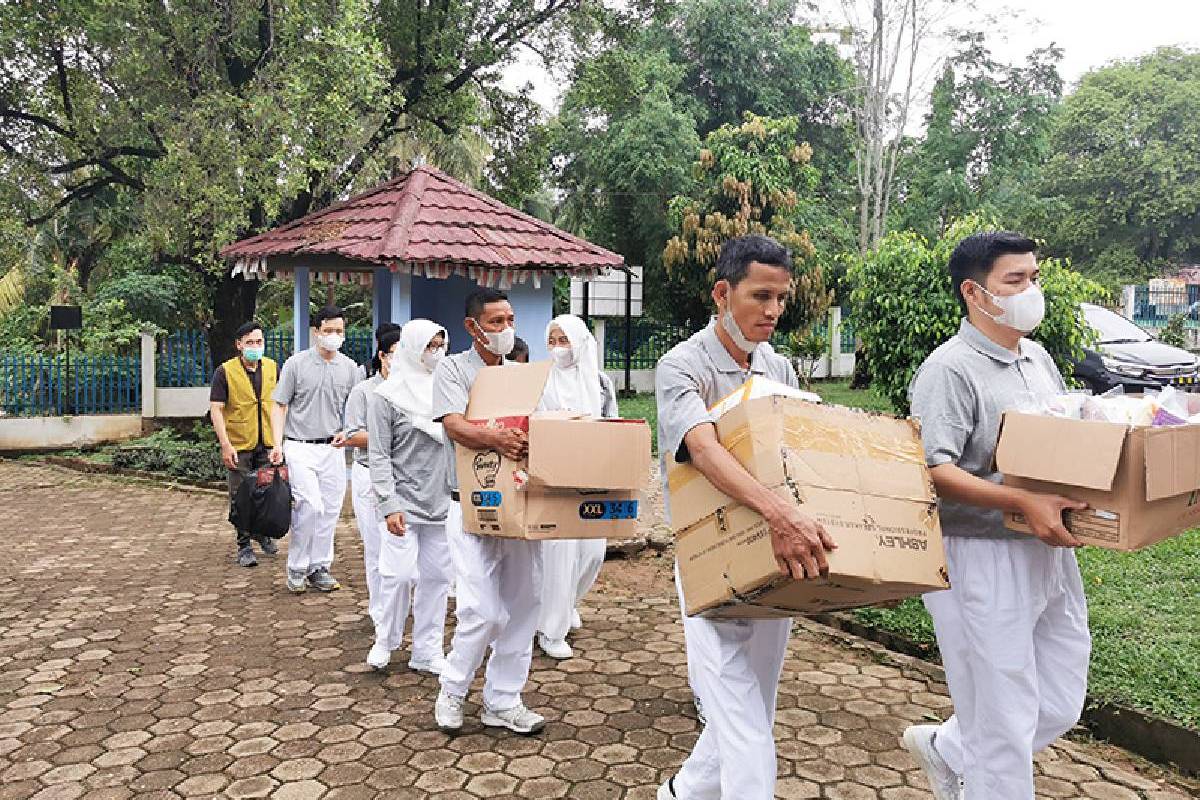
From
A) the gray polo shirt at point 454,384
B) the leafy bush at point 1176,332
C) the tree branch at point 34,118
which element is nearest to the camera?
the gray polo shirt at point 454,384

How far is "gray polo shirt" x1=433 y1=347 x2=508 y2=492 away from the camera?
3.99 metres

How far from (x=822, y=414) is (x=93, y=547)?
7.55m

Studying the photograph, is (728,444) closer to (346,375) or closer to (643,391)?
(346,375)

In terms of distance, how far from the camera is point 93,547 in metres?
8.23

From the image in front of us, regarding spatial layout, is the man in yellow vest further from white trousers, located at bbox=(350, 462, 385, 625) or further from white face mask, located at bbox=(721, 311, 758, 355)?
white face mask, located at bbox=(721, 311, 758, 355)

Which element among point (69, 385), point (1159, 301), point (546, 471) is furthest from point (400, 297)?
point (1159, 301)

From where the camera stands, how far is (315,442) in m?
6.68

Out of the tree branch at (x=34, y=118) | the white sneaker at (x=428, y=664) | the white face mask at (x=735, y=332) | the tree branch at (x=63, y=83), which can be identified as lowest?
the white sneaker at (x=428, y=664)

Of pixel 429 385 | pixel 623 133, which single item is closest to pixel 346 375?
pixel 429 385

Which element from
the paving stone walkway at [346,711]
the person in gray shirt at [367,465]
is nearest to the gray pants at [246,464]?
the paving stone walkway at [346,711]

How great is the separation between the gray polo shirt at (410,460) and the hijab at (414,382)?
0.04m

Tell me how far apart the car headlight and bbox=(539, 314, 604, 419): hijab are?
9.51 meters

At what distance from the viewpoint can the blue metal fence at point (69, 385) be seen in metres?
13.9

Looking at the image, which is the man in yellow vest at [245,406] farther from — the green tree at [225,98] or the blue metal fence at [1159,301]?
the blue metal fence at [1159,301]
